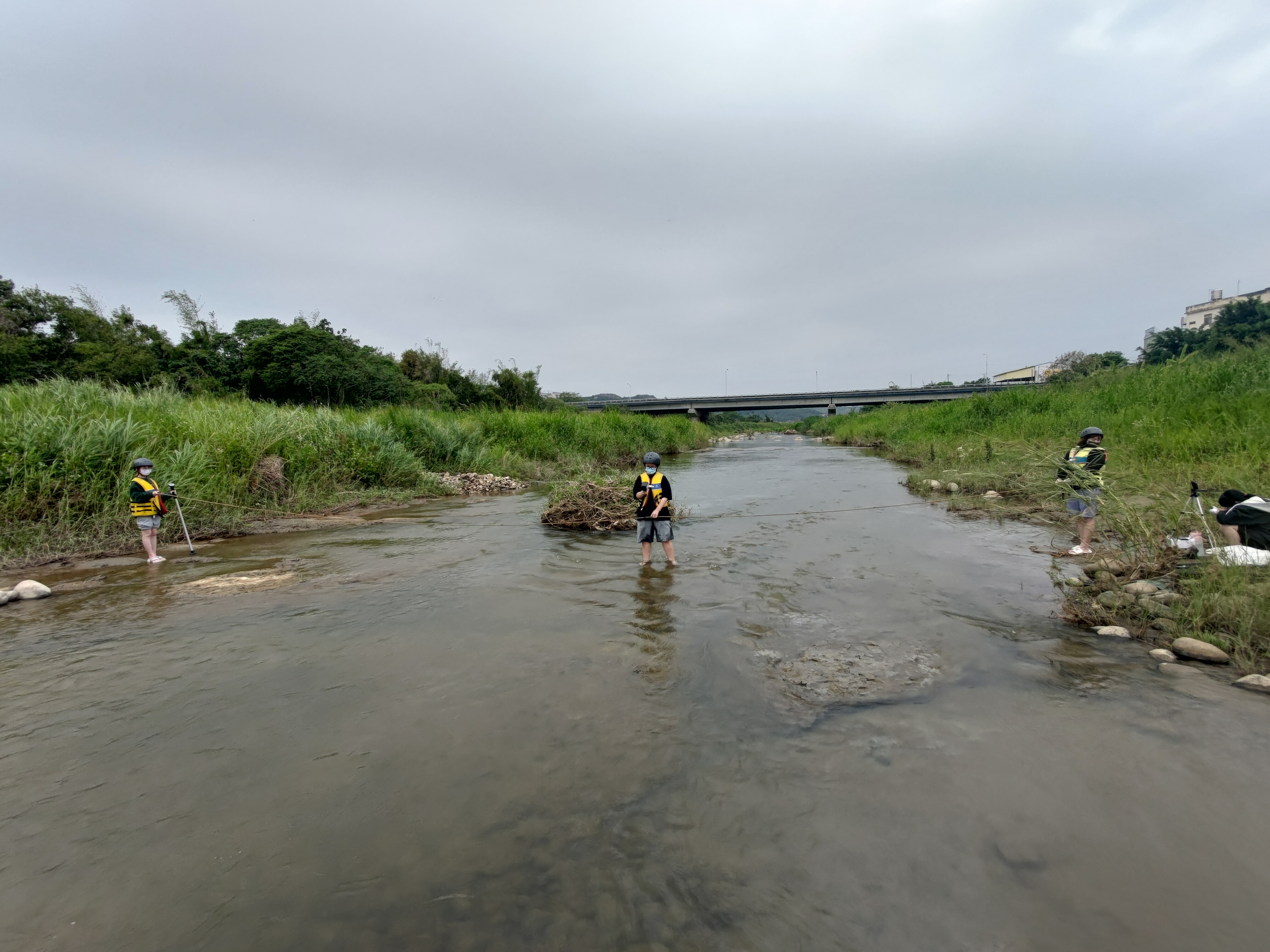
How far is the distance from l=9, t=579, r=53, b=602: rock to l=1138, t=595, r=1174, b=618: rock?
34.8 feet

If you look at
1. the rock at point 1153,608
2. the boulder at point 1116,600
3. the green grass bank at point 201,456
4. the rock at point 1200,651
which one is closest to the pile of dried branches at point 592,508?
the green grass bank at point 201,456

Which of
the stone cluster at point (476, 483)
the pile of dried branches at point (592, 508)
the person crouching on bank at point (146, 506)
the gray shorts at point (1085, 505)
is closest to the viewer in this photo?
the gray shorts at point (1085, 505)

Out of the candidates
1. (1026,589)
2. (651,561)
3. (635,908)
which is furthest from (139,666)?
(1026,589)

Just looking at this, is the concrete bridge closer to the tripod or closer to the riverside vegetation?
the riverside vegetation

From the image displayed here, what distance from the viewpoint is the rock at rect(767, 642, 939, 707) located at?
12.8 ft

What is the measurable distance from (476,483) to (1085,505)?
12.8 meters

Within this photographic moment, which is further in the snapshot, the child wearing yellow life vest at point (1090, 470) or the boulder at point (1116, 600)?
the child wearing yellow life vest at point (1090, 470)

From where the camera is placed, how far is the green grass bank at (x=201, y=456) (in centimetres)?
822

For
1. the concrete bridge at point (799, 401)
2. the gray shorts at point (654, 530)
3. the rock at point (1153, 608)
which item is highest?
the concrete bridge at point (799, 401)

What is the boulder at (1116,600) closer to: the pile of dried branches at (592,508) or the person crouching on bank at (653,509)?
the person crouching on bank at (653,509)

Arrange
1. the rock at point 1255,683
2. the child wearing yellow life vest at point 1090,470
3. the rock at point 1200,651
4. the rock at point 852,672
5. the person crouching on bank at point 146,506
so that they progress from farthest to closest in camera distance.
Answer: the person crouching on bank at point 146,506 → the child wearing yellow life vest at point 1090,470 → the rock at point 1200,651 → the rock at point 852,672 → the rock at point 1255,683

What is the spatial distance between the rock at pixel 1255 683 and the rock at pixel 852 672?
1.76m

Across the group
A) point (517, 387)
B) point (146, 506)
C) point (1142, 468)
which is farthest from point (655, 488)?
point (517, 387)

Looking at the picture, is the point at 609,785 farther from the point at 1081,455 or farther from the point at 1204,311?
the point at 1204,311
